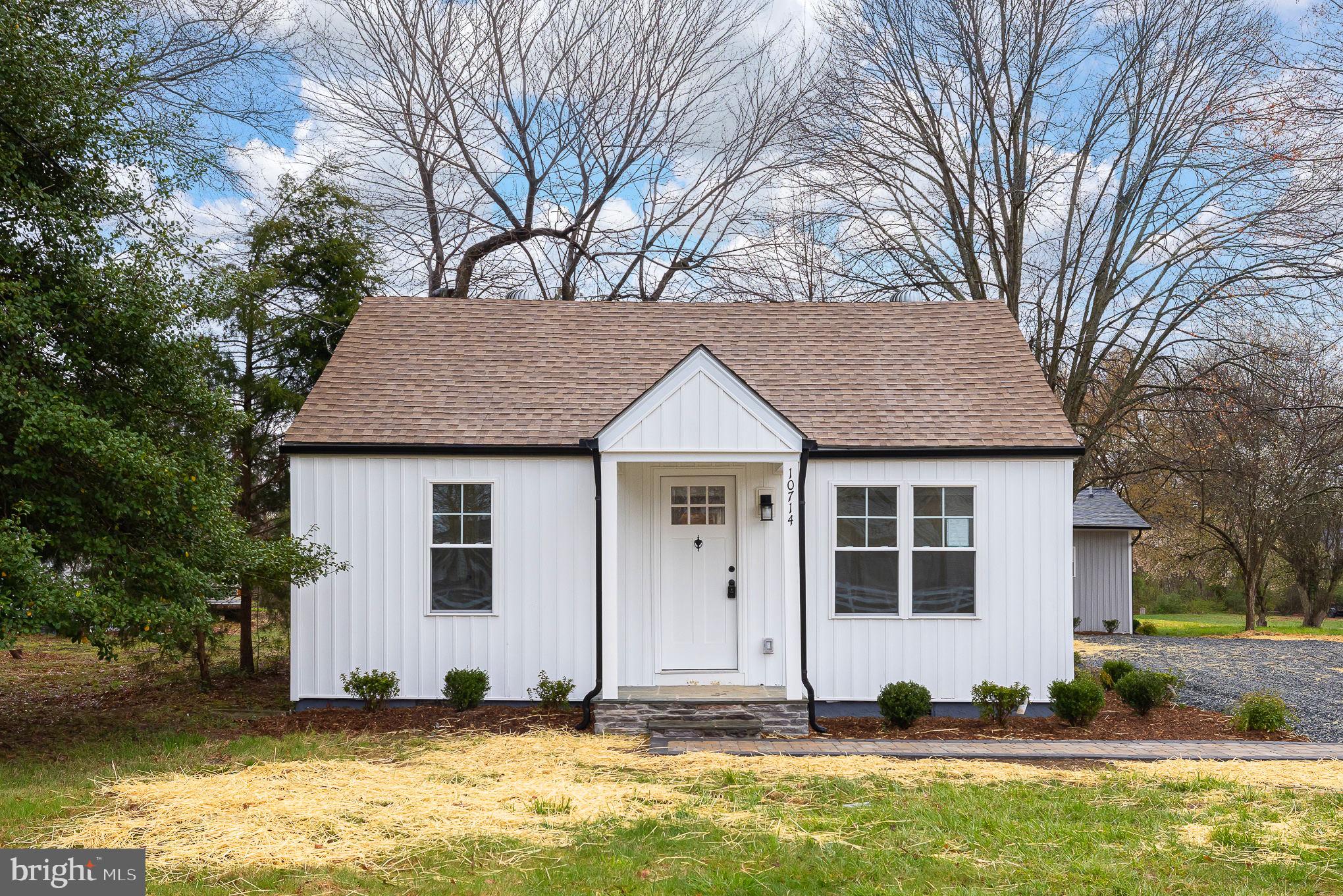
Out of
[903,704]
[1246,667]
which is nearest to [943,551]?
[903,704]

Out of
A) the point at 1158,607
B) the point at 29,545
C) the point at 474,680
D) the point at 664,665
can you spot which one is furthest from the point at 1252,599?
the point at 29,545

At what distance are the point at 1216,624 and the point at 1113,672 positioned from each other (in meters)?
21.1

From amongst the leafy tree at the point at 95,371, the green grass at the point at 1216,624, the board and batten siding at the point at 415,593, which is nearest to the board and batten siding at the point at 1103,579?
the green grass at the point at 1216,624

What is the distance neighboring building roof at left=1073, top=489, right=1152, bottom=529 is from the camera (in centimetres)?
2397

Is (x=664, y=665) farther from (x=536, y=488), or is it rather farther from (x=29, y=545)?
(x=29, y=545)

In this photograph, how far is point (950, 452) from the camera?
10812mm

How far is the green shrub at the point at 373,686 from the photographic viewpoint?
10.5 meters

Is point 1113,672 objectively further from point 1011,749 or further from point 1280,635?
point 1280,635

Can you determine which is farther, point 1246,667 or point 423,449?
point 1246,667

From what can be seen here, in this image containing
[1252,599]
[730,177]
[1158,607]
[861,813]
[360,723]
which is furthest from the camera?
[1158,607]

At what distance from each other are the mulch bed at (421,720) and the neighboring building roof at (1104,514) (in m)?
17.5

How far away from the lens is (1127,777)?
7.39 meters

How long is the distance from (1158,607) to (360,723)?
3458 centimetres

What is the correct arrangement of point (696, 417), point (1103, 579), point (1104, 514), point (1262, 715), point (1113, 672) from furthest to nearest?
1. point (1104, 514)
2. point (1103, 579)
3. point (1113, 672)
4. point (696, 417)
5. point (1262, 715)
